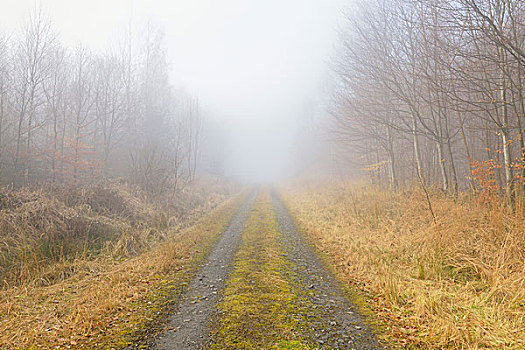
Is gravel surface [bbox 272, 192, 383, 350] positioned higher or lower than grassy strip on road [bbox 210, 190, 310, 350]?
lower

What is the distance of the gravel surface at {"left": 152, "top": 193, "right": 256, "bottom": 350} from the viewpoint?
10.6 feet

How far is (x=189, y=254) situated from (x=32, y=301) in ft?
10.4

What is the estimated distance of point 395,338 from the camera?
3244mm

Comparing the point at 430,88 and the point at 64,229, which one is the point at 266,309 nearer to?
the point at 64,229

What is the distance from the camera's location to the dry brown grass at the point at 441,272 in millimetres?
3143

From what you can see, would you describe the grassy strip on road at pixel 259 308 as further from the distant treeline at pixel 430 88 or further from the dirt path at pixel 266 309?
the distant treeline at pixel 430 88

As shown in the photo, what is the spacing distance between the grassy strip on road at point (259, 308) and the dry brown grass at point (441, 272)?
1.21m

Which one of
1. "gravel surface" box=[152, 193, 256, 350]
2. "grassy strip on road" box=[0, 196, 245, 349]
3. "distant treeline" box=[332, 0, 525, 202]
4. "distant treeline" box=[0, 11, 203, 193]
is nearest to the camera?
"gravel surface" box=[152, 193, 256, 350]

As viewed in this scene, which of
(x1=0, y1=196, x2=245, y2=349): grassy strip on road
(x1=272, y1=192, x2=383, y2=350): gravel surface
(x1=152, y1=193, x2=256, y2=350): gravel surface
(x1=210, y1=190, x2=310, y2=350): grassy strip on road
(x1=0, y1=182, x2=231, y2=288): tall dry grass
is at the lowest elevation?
(x1=272, y1=192, x2=383, y2=350): gravel surface

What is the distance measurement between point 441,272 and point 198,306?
4.27m

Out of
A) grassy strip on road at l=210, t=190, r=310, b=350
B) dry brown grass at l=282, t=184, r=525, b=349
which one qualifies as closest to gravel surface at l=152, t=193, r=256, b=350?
grassy strip on road at l=210, t=190, r=310, b=350

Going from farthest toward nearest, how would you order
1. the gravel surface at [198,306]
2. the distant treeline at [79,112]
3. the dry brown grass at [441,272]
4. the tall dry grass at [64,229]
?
the distant treeline at [79,112] < the tall dry grass at [64,229] < the gravel surface at [198,306] < the dry brown grass at [441,272]

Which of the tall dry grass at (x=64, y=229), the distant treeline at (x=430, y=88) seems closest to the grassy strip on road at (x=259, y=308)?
the tall dry grass at (x=64, y=229)

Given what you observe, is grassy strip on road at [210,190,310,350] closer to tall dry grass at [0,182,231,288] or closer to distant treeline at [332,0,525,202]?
tall dry grass at [0,182,231,288]
